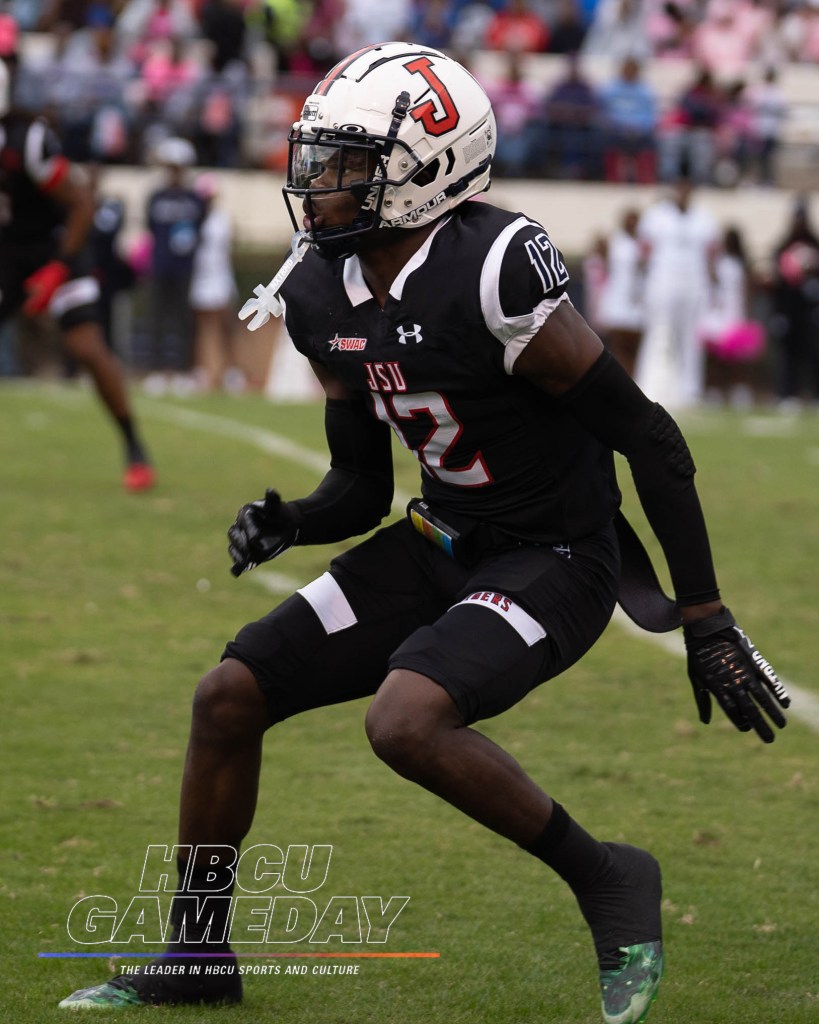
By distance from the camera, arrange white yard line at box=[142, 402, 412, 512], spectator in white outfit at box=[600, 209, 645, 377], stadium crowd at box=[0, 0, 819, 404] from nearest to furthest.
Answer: white yard line at box=[142, 402, 412, 512]
spectator in white outfit at box=[600, 209, 645, 377]
stadium crowd at box=[0, 0, 819, 404]

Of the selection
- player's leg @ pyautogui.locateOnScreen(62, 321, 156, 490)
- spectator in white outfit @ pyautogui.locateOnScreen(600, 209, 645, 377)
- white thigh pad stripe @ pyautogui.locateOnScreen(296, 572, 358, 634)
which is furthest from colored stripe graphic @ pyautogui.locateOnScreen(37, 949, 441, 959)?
spectator in white outfit @ pyautogui.locateOnScreen(600, 209, 645, 377)

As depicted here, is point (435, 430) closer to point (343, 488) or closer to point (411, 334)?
point (411, 334)

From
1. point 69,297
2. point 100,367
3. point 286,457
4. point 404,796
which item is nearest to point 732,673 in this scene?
point 404,796

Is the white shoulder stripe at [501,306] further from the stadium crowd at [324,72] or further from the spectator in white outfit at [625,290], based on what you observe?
→ the stadium crowd at [324,72]

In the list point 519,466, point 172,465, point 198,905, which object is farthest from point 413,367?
point 172,465

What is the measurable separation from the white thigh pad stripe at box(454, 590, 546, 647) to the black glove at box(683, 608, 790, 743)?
11.6 inches

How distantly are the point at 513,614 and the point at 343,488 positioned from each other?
0.66 meters

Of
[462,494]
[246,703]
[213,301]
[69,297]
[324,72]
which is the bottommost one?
[213,301]

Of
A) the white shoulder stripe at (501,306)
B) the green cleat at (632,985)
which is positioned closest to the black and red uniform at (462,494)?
the white shoulder stripe at (501,306)

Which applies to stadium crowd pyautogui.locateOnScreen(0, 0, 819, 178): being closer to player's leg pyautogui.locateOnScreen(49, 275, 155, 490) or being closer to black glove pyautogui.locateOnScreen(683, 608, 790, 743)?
player's leg pyautogui.locateOnScreen(49, 275, 155, 490)

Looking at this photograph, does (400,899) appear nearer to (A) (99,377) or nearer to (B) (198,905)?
(B) (198,905)

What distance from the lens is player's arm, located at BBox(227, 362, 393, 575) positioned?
142 inches

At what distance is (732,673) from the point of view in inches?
127

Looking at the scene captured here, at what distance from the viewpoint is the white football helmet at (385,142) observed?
A: 338cm
